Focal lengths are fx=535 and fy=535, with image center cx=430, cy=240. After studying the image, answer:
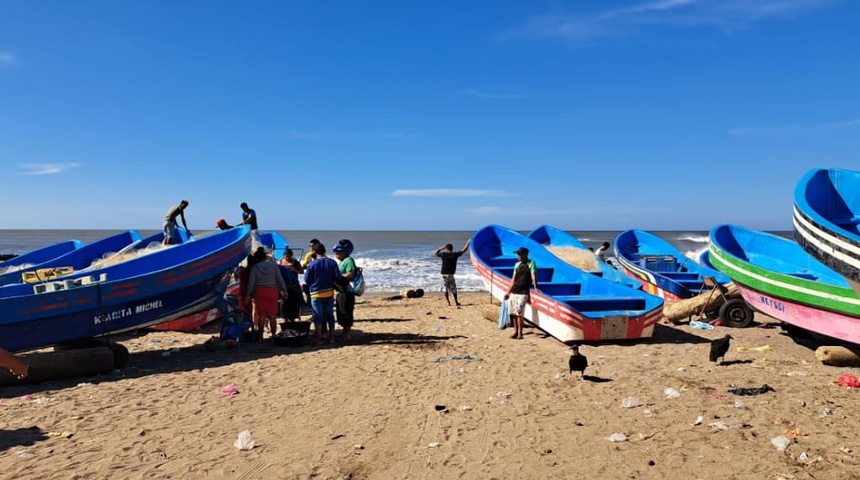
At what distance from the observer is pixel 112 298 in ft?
24.5

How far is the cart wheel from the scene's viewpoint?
35.6ft

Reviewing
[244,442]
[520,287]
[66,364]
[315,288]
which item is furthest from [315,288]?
[244,442]

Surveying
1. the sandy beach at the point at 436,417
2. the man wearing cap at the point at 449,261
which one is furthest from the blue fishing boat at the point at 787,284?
the man wearing cap at the point at 449,261

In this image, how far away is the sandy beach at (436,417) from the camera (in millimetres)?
4082

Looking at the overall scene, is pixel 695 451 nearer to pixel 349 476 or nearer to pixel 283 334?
pixel 349 476

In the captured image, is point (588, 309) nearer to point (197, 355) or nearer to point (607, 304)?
point (607, 304)

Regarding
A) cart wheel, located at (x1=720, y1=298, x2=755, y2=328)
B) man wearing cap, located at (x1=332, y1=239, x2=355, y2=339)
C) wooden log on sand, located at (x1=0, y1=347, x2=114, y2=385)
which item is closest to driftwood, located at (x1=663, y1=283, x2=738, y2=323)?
cart wheel, located at (x1=720, y1=298, x2=755, y2=328)

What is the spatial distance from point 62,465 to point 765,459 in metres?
5.38

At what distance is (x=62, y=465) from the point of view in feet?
13.4

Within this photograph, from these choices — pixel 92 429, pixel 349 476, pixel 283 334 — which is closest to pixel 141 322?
pixel 283 334

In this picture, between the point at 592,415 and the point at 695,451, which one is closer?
the point at 695,451

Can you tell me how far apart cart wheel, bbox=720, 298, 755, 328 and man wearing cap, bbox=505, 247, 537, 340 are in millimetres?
4291

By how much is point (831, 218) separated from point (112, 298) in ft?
36.4

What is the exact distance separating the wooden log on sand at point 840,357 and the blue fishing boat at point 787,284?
0.19 metres
